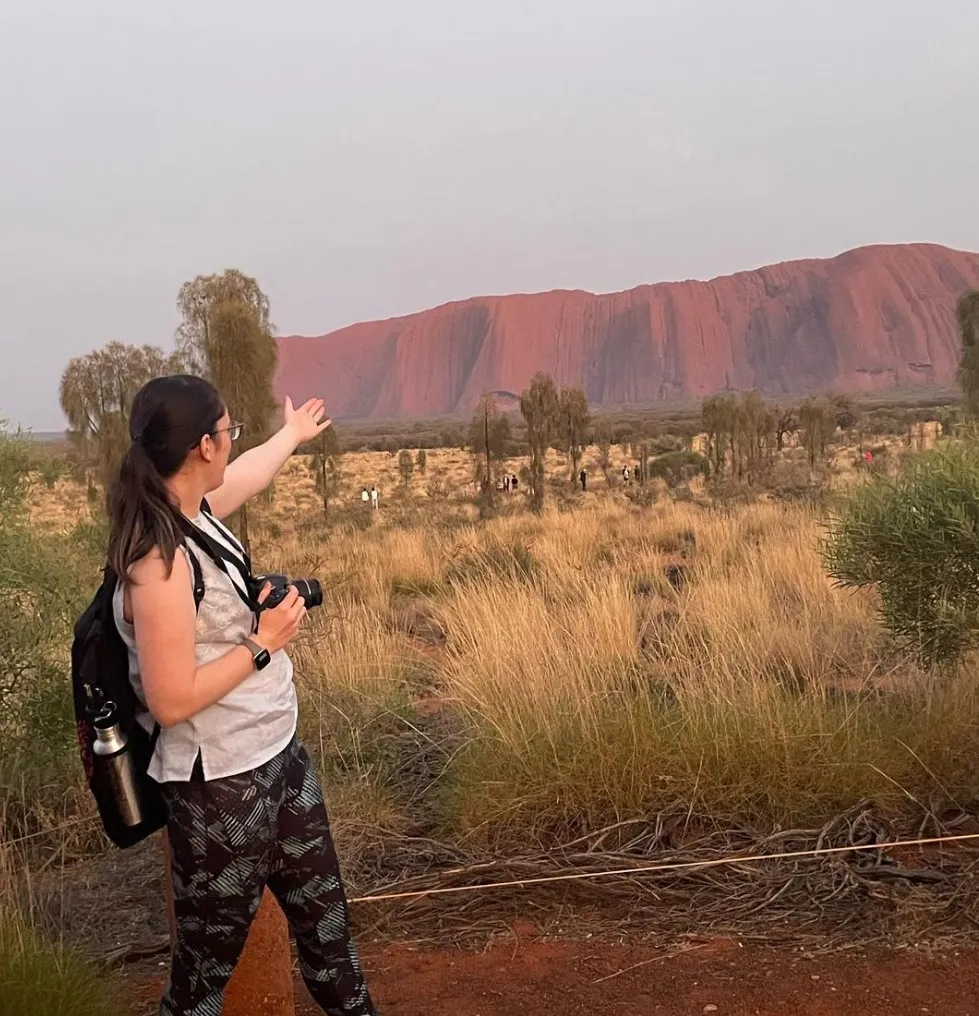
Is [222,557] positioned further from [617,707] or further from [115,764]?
[617,707]

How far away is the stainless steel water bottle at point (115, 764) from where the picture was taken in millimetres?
1785

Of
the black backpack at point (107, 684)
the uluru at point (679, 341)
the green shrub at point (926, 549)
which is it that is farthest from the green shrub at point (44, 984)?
the uluru at point (679, 341)

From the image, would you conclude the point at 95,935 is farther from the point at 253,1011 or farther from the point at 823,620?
the point at 823,620

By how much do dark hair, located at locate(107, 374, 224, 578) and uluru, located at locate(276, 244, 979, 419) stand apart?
381ft

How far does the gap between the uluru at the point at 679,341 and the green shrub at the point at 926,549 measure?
11321 cm

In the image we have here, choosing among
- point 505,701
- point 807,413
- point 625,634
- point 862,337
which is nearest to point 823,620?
point 625,634

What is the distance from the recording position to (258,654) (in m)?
1.79

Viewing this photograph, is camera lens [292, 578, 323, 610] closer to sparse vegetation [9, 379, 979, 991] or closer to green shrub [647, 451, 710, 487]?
sparse vegetation [9, 379, 979, 991]

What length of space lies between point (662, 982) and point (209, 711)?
65.3 inches

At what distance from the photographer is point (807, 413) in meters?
21.9

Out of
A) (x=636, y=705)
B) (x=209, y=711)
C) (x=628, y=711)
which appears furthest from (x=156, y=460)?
(x=636, y=705)

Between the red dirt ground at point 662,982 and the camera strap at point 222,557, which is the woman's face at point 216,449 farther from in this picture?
the red dirt ground at point 662,982

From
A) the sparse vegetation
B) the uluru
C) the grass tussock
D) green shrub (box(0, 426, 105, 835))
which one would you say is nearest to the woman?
the sparse vegetation

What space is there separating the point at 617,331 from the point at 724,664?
446 feet
